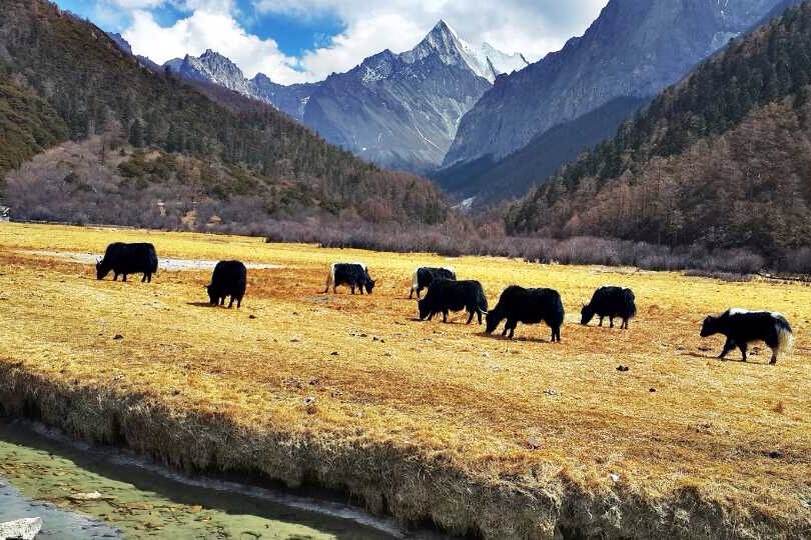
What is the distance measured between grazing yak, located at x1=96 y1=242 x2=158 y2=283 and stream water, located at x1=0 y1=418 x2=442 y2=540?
23.0m

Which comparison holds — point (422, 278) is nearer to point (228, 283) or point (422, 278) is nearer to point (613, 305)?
point (613, 305)

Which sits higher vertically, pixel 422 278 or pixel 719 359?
pixel 422 278

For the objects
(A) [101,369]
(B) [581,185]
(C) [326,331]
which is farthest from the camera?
(B) [581,185]

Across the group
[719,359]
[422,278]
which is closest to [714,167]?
[422,278]

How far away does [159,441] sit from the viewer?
13.2 m

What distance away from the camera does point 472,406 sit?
1445cm

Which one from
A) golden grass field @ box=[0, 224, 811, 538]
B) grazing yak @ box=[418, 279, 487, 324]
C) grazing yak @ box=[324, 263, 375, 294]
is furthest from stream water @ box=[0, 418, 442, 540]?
grazing yak @ box=[324, 263, 375, 294]

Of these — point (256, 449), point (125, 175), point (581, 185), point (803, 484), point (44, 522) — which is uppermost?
point (581, 185)

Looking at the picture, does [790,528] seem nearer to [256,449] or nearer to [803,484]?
[803,484]

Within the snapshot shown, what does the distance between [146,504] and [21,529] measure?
6.82 ft

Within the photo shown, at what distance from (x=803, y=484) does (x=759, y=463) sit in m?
0.90

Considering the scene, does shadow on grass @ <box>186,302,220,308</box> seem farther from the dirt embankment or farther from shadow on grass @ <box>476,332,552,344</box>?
the dirt embankment

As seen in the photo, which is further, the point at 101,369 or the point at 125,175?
the point at 125,175

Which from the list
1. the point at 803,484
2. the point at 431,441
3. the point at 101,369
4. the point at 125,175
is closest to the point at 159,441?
the point at 101,369
